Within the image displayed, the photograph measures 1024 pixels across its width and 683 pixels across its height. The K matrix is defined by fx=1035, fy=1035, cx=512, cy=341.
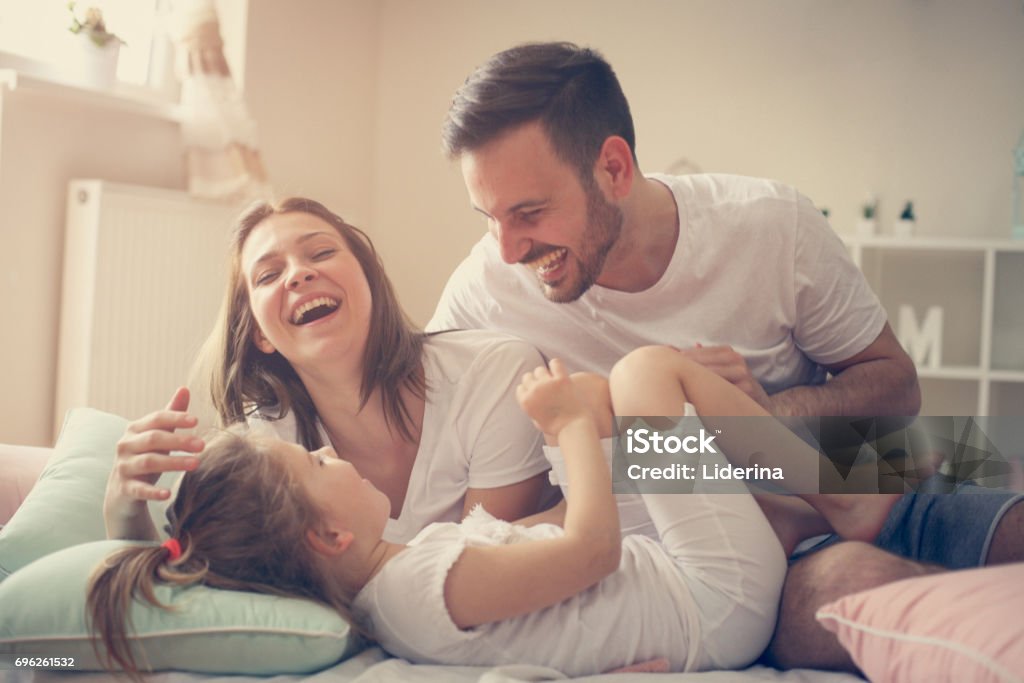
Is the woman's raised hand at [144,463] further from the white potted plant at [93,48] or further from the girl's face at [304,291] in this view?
the white potted plant at [93,48]

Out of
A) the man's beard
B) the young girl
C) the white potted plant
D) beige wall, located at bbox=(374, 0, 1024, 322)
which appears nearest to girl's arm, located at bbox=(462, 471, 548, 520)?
the young girl

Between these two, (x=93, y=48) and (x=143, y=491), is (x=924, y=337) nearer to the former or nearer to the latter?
(x=93, y=48)

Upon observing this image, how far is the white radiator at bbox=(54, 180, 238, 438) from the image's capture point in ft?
9.26

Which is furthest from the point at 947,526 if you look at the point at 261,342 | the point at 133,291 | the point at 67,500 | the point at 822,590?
the point at 133,291

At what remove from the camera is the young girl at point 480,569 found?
1062 mm

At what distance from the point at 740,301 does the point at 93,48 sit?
209cm

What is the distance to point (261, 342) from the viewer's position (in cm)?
158

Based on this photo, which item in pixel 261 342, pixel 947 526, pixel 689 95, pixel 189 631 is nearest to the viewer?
pixel 189 631

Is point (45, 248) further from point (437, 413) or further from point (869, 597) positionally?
point (869, 597)

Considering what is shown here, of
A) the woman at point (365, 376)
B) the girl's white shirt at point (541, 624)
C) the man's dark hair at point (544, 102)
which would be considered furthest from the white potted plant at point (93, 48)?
the girl's white shirt at point (541, 624)

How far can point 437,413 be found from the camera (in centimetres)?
151

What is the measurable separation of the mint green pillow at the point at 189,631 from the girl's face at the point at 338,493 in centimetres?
12

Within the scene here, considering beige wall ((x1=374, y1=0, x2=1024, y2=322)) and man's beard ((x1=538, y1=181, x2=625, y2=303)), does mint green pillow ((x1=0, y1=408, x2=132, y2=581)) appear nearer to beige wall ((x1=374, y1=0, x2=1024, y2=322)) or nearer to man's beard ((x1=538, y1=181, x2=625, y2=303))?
man's beard ((x1=538, y1=181, x2=625, y2=303))

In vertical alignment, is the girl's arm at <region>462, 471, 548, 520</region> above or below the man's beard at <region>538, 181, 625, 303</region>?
below
